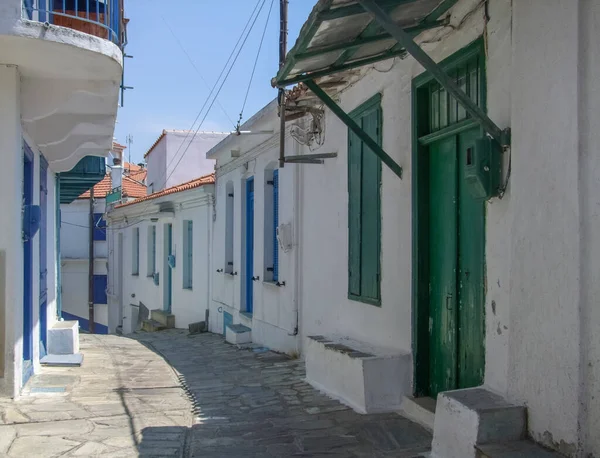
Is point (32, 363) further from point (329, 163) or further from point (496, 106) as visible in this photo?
point (496, 106)

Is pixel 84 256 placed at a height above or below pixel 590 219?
below

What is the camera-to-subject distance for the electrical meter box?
168 inches

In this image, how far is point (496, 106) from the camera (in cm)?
446

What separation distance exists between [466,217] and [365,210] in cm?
203

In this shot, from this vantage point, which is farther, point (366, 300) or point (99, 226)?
point (99, 226)

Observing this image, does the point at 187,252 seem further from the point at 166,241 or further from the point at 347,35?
the point at 347,35

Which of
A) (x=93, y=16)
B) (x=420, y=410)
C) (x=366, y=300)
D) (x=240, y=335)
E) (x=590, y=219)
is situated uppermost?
(x=93, y=16)

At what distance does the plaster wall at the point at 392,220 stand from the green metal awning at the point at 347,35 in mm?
293

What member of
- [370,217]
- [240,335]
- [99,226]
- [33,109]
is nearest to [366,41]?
[370,217]

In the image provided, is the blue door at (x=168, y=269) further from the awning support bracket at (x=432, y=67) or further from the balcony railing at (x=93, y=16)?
the awning support bracket at (x=432, y=67)

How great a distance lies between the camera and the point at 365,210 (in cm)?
698

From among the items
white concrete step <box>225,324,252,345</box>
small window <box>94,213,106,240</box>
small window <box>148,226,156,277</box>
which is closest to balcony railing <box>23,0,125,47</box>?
white concrete step <box>225,324,252,345</box>

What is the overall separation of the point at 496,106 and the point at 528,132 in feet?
2.28

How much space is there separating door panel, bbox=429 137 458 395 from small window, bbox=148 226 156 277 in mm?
15171
